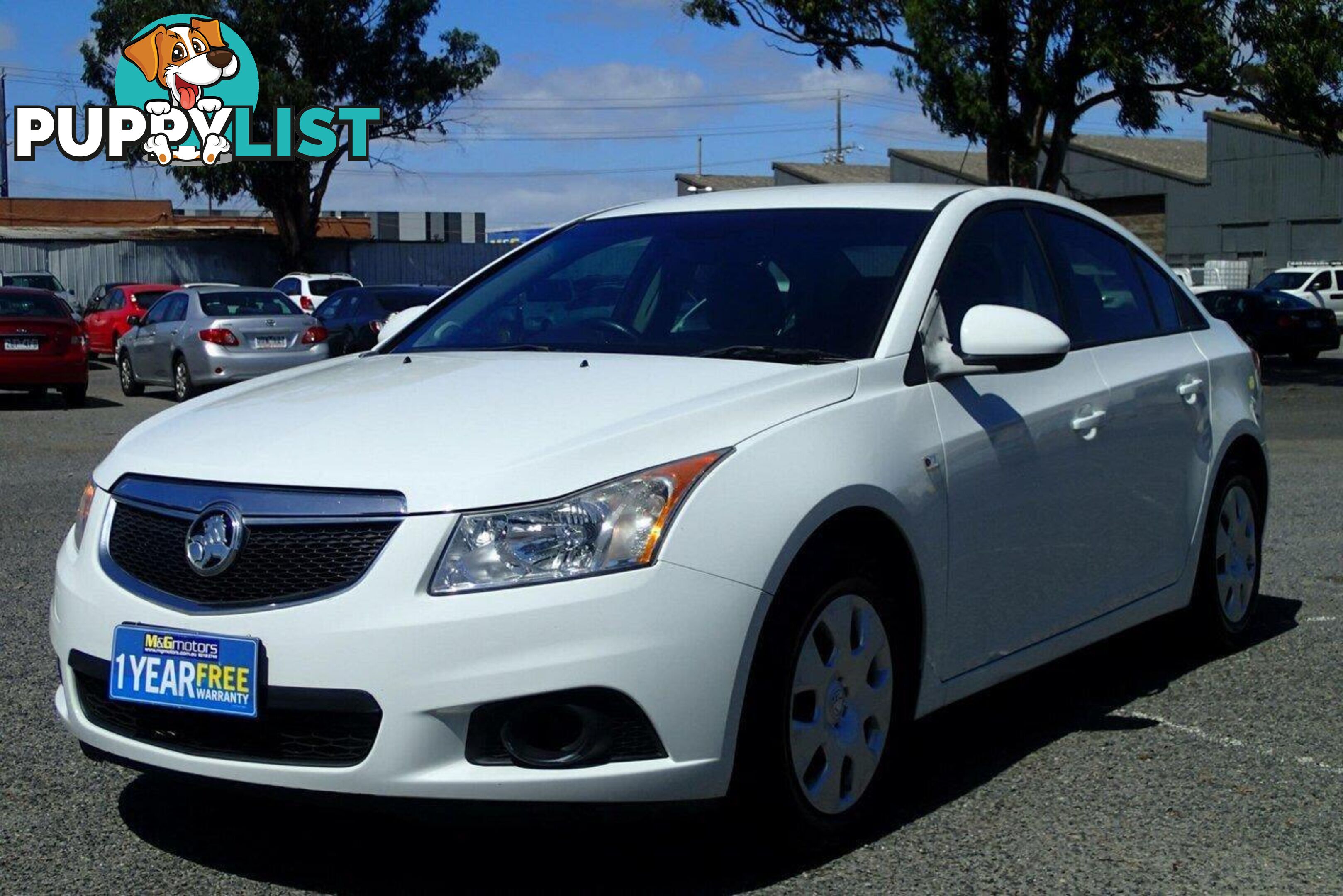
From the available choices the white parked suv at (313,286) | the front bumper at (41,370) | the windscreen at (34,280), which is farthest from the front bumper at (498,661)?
the windscreen at (34,280)

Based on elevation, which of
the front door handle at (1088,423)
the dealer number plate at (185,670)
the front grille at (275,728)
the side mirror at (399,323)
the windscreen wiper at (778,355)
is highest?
the side mirror at (399,323)

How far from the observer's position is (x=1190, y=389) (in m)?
5.68

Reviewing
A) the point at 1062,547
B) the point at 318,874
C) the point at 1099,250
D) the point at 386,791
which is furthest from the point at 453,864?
the point at 1099,250

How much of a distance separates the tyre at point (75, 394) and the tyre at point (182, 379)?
117 centimetres

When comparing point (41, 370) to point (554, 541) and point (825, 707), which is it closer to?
point (825, 707)

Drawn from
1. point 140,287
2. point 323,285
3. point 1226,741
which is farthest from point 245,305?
point 1226,741

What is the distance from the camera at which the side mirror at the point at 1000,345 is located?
4375 mm

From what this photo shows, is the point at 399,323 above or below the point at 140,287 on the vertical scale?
below

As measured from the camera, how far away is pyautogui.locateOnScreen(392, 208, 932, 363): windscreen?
4.54m

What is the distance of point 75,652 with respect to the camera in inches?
152

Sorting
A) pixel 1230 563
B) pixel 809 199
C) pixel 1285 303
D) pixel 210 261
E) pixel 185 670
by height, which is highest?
pixel 210 261

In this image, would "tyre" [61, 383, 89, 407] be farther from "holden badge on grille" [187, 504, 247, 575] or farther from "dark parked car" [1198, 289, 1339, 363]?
"dark parked car" [1198, 289, 1339, 363]

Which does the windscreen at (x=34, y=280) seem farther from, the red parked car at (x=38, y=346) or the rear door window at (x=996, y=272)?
the rear door window at (x=996, y=272)

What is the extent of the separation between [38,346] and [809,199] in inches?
657
